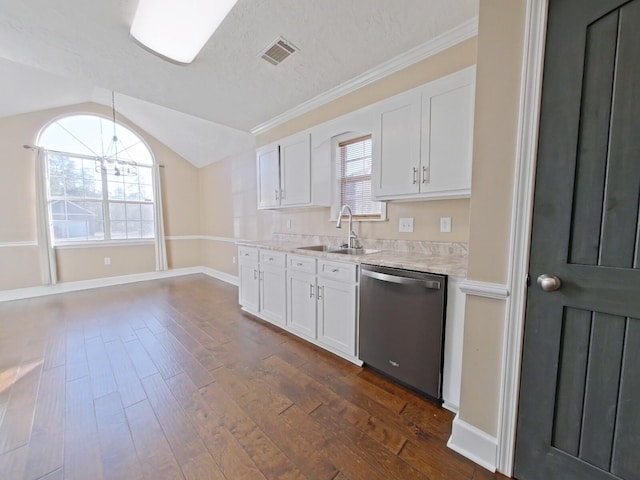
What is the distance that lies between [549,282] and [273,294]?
2393mm

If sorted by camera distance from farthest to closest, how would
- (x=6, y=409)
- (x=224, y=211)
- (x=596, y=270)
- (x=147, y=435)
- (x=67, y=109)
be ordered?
(x=224, y=211), (x=67, y=109), (x=6, y=409), (x=147, y=435), (x=596, y=270)

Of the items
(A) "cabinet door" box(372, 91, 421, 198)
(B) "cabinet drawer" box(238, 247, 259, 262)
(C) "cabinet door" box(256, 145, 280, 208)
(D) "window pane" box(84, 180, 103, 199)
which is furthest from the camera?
(D) "window pane" box(84, 180, 103, 199)

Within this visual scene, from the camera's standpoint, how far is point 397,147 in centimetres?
205

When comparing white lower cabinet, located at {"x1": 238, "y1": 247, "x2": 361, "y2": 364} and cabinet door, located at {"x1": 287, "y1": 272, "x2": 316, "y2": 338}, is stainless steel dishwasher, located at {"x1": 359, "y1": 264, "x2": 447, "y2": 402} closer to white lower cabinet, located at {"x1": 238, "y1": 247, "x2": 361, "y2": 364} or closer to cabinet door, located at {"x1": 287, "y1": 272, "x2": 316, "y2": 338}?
white lower cabinet, located at {"x1": 238, "y1": 247, "x2": 361, "y2": 364}

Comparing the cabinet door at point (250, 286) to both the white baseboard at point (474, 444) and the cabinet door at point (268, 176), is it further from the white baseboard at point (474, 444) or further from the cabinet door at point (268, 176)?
the white baseboard at point (474, 444)

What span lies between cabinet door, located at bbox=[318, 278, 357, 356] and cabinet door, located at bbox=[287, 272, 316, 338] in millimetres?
90

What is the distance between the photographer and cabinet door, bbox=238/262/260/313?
122 inches

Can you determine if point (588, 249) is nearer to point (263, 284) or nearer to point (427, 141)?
point (427, 141)

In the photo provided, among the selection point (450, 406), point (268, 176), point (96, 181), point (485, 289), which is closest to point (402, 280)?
point (485, 289)

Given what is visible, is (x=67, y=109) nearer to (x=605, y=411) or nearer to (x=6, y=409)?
(x=6, y=409)

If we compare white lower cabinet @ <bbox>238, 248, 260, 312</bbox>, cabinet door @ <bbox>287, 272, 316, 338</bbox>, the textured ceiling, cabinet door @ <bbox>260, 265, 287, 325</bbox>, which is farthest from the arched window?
cabinet door @ <bbox>287, 272, 316, 338</bbox>

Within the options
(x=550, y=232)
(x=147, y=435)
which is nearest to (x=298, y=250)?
(x=147, y=435)

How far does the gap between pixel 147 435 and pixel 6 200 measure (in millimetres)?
4874

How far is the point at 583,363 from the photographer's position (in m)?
1.03
